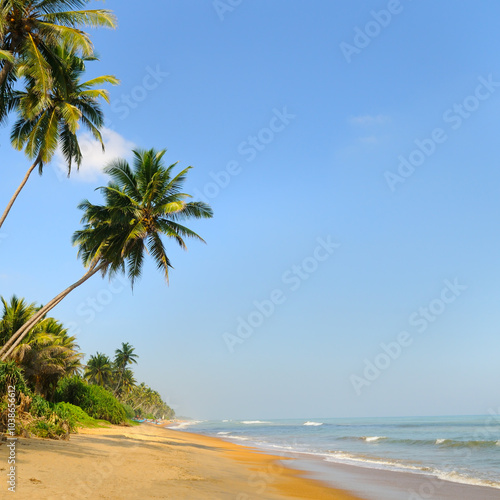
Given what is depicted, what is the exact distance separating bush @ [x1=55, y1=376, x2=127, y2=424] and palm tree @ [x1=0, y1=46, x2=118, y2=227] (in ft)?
60.7

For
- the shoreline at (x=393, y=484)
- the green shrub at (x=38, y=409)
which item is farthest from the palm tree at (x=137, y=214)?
the shoreline at (x=393, y=484)

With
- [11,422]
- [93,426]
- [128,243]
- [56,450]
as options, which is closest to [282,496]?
[56,450]

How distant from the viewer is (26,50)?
468 inches

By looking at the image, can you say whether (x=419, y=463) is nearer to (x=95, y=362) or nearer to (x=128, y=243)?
(x=128, y=243)

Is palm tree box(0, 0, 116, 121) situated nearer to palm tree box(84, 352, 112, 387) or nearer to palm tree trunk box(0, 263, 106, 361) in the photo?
palm tree trunk box(0, 263, 106, 361)

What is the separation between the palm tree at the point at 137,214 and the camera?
712 inches

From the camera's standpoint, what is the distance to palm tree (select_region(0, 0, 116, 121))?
38.2 feet

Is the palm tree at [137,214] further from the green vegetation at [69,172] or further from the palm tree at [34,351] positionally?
the palm tree at [34,351]

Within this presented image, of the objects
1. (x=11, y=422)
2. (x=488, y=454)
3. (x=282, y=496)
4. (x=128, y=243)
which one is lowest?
(x=488, y=454)

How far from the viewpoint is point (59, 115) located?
1520 cm

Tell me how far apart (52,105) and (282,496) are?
15.2 meters

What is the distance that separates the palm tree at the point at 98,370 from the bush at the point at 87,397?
27194mm

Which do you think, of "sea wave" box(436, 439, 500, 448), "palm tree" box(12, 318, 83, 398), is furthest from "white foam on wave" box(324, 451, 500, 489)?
"palm tree" box(12, 318, 83, 398)

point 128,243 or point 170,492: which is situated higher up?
point 128,243
